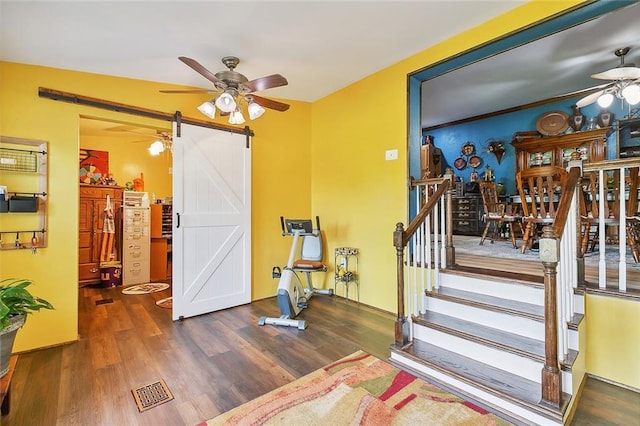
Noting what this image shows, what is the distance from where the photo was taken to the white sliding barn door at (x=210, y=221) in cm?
342

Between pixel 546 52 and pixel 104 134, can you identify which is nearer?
pixel 546 52

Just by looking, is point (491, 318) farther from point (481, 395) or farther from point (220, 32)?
point (220, 32)

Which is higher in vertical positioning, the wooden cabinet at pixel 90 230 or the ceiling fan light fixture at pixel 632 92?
the ceiling fan light fixture at pixel 632 92

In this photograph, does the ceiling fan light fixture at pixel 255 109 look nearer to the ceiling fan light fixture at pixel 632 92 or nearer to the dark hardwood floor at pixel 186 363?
the dark hardwood floor at pixel 186 363

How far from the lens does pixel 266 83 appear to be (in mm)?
2555

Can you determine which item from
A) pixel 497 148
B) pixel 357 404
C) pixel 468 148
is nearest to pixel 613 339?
pixel 357 404

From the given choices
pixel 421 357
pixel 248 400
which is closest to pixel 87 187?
pixel 248 400

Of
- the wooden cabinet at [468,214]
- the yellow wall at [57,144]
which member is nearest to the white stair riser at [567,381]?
the yellow wall at [57,144]

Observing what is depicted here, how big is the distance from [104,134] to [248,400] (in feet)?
18.5

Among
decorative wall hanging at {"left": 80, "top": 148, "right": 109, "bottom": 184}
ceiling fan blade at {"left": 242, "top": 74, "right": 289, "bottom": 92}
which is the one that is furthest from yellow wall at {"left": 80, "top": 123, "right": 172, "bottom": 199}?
ceiling fan blade at {"left": 242, "top": 74, "right": 289, "bottom": 92}

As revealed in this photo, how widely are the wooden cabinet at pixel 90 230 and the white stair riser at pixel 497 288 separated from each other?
526 cm

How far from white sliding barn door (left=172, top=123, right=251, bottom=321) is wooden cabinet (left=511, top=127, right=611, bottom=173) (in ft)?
16.4

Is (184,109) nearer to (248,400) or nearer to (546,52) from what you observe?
(248,400)

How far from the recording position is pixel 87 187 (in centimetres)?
492
